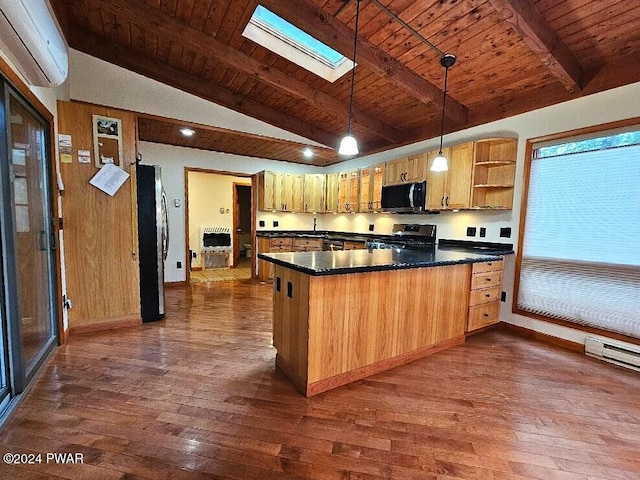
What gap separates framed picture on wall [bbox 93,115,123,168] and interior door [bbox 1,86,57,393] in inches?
17.8

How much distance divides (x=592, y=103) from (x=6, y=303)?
197 inches

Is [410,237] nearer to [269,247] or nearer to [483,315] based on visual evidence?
[483,315]

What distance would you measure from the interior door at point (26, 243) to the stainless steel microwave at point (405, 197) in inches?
163

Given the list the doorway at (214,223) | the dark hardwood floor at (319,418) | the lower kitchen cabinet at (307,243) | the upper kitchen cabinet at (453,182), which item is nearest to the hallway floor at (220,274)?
the doorway at (214,223)

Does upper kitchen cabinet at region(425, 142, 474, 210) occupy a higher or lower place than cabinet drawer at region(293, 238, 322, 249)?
higher

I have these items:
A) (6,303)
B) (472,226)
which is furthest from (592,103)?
(6,303)

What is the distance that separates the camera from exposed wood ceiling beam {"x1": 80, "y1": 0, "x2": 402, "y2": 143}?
2785mm

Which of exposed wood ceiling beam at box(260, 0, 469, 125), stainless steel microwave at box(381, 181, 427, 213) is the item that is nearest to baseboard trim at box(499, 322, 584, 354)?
stainless steel microwave at box(381, 181, 427, 213)

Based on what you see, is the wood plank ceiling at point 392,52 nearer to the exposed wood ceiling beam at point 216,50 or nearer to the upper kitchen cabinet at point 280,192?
the exposed wood ceiling beam at point 216,50

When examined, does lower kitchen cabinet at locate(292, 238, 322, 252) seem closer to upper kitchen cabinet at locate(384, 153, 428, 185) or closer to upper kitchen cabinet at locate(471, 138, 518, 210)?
upper kitchen cabinet at locate(384, 153, 428, 185)

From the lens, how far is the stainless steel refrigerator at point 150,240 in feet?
11.3

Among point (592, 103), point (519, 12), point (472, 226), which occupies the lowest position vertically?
point (472, 226)

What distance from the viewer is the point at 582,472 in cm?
147

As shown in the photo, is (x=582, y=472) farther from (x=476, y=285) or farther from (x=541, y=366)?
(x=476, y=285)
